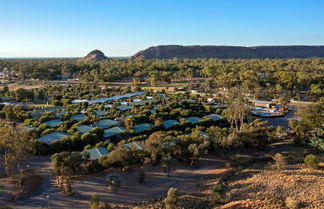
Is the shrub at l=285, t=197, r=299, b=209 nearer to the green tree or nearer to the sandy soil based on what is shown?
the sandy soil

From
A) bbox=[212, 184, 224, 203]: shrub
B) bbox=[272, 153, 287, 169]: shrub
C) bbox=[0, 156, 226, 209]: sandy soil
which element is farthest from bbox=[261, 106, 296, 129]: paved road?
bbox=[212, 184, 224, 203]: shrub

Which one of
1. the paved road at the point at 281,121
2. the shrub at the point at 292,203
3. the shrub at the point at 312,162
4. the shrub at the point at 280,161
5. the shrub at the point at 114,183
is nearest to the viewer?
the shrub at the point at 292,203

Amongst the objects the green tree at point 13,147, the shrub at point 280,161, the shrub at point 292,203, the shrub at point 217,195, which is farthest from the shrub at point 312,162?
the green tree at point 13,147

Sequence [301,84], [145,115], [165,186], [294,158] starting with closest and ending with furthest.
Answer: [165,186], [294,158], [145,115], [301,84]

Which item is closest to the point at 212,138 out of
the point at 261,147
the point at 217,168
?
the point at 217,168

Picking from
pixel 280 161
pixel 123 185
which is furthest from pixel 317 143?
pixel 123 185

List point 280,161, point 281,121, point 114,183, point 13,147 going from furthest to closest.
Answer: point 281,121, point 280,161, point 13,147, point 114,183

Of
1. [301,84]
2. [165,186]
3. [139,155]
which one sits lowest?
[165,186]

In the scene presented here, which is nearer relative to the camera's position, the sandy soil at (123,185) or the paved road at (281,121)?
the sandy soil at (123,185)

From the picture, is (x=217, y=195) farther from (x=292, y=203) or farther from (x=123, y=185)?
(x=123, y=185)

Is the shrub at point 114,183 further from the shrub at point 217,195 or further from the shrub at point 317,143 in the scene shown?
the shrub at point 317,143

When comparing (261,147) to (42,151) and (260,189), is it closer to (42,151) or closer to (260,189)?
(260,189)
